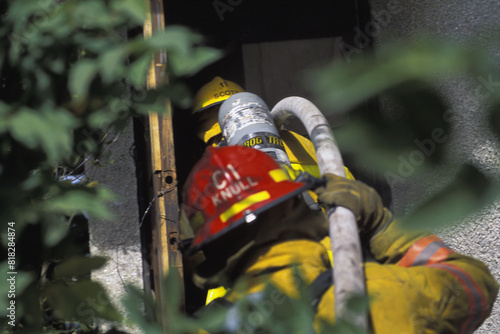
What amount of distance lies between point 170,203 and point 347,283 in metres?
1.53

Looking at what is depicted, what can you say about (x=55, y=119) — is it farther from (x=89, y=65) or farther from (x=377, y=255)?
(x=377, y=255)

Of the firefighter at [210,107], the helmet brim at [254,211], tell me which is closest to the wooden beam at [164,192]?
the firefighter at [210,107]

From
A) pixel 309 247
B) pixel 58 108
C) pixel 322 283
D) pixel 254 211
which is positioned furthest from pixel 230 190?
pixel 58 108

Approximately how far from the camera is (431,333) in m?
1.51

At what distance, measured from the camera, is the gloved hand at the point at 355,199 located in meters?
1.66

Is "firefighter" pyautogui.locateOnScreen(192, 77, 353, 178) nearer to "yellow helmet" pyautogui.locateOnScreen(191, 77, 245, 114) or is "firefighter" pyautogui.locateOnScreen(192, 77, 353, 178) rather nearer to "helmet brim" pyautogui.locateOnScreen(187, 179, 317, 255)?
"yellow helmet" pyautogui.locateOnScreen(191, 77, 245, 114)

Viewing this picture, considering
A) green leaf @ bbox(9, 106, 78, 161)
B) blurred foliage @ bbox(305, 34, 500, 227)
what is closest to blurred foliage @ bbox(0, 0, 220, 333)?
green leaf @ bbox(9, 106, 78, 161)

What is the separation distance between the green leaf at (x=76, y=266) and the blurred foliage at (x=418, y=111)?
53cm

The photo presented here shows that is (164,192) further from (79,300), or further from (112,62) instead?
(112,62)

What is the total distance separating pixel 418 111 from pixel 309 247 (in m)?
1.26

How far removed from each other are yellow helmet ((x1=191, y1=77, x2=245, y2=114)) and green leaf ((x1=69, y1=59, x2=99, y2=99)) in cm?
282

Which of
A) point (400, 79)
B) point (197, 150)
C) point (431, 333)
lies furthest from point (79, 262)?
point (197, 150)

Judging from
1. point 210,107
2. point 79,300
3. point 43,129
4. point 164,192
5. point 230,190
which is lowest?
point 79,300

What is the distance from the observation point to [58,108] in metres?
0.79
